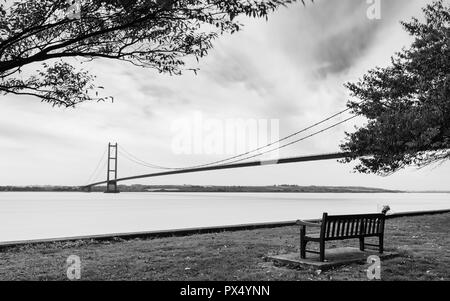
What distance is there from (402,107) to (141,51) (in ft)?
36.1

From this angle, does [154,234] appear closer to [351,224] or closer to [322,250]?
[351,224]

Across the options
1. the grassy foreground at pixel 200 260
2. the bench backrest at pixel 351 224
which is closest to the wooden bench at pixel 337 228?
the bench backrest at pixel 351 224

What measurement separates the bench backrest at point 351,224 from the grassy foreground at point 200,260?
1.83 feet

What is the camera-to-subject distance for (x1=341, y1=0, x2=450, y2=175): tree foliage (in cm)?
1383

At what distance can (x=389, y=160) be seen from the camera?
15.1m

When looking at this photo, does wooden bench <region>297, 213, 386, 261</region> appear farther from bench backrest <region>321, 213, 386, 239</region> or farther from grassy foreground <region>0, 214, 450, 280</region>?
grassy foreground <region>0, 214, 450, 280</region>

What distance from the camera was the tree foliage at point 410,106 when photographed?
1383 cm

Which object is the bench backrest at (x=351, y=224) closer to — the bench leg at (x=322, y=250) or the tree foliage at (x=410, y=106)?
the bench leg at (x=322, y=250)

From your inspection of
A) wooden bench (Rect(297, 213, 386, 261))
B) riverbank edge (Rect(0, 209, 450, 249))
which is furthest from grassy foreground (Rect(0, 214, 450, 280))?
wooden bench (Rect(297, 213, 386, 261))

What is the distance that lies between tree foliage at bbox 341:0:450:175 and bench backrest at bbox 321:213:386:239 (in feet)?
21.2
